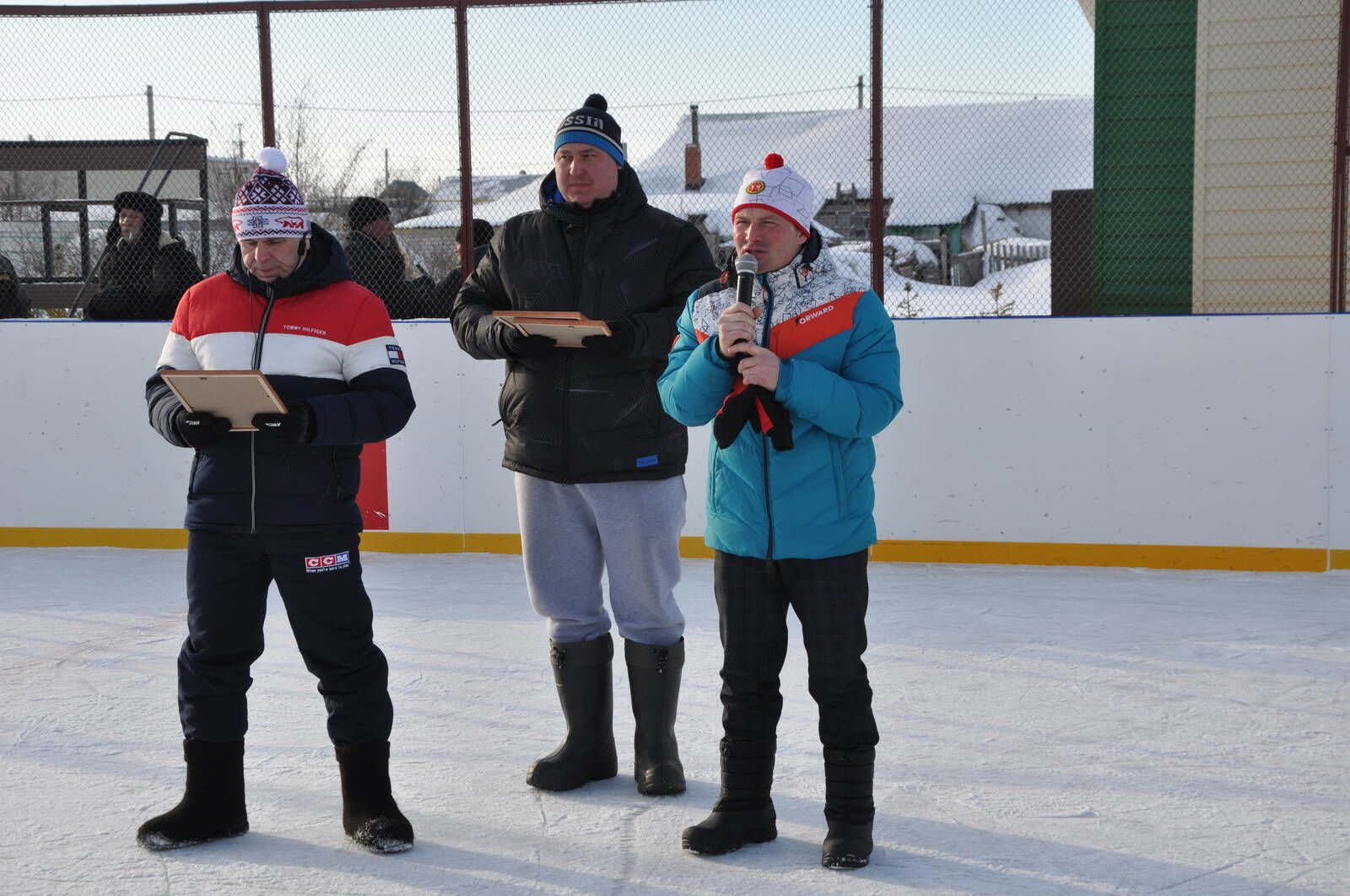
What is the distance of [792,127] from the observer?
18.4 feet

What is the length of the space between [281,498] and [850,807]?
1.21m

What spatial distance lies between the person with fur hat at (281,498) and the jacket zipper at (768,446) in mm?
684

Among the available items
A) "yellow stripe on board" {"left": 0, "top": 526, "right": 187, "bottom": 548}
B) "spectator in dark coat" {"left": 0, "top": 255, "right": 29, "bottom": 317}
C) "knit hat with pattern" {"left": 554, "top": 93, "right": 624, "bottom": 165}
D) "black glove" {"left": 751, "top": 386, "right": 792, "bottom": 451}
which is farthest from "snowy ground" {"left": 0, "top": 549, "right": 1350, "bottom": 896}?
"spectator in dark coat" {"left": 0, "top": 255, "right": 29, "bottom": 317}

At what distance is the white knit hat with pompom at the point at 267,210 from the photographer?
2596 mm

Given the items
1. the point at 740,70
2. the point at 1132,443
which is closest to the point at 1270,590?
the point at 1132,443

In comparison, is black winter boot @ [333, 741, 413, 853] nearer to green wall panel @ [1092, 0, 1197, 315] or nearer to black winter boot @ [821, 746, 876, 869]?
black winter boot @ [821, 746, 876, 869]

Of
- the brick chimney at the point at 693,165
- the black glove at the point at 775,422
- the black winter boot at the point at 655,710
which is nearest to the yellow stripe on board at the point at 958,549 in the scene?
the brick chimney at the point at 693,165

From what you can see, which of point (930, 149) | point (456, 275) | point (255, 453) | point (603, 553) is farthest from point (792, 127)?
point (255, 453)

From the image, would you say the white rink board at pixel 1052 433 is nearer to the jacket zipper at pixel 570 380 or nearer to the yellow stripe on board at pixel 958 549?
the yellow stripe on board at pixel 958 549

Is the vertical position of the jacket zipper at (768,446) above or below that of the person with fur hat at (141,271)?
below

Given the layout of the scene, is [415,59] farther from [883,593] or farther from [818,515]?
[818,515]

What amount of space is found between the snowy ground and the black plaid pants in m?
0.27

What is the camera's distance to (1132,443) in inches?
217

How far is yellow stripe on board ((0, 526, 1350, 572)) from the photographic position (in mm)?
5426
